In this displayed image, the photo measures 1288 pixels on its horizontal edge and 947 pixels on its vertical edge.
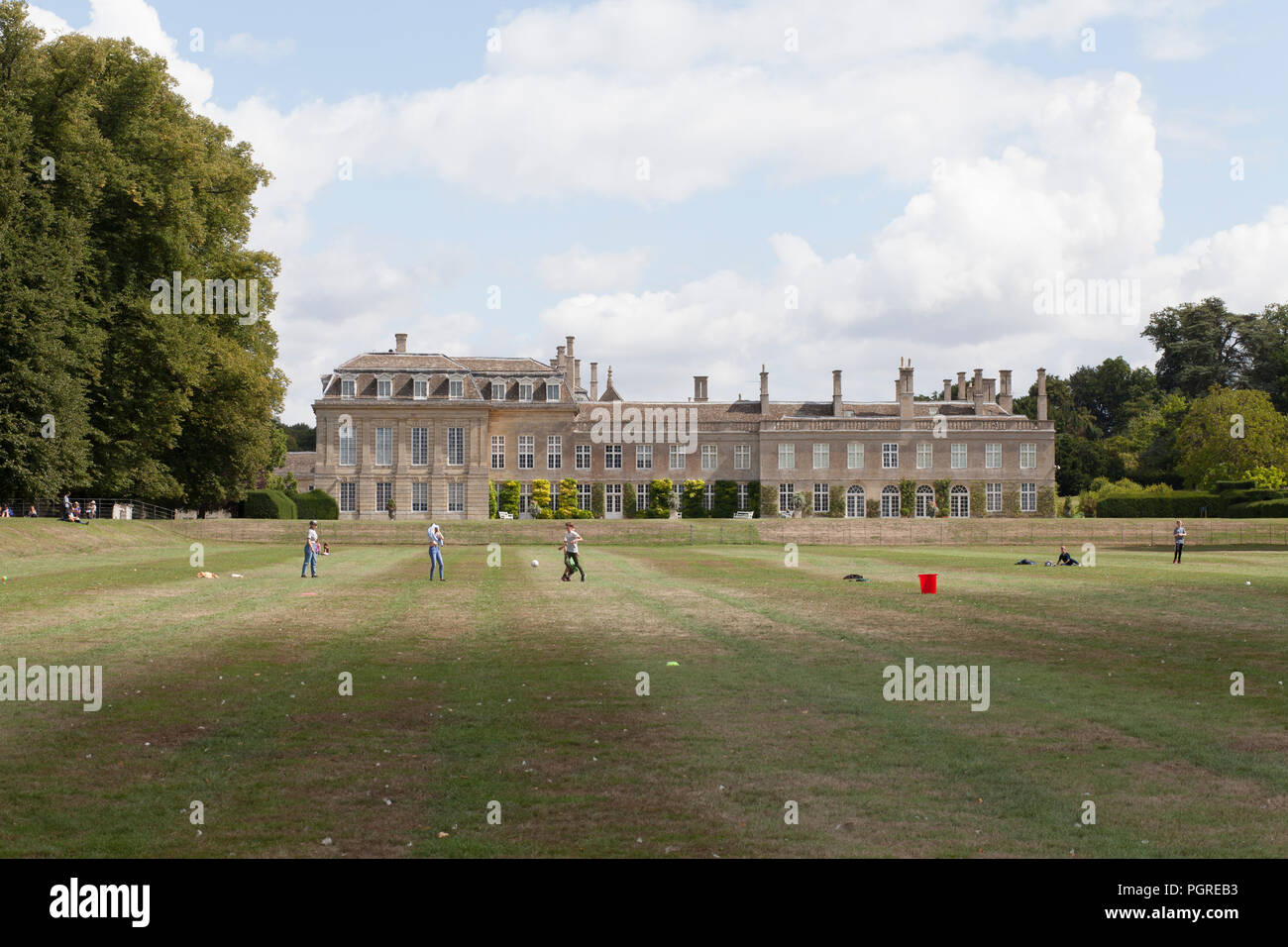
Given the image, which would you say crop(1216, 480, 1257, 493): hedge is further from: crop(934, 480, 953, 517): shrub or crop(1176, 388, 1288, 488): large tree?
crop(934, 480, 953, 517): shrub

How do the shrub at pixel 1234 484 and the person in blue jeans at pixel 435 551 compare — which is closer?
the person in blue jeans at pixel 435 551

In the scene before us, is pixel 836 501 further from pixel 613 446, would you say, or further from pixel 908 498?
pixel 613 446

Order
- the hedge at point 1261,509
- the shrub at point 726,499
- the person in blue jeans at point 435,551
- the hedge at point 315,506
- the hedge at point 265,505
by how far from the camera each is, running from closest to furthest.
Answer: the person in blue jeans at point 435,551 < the hedge at point 265,505 < the hedge at point 1261,509 < the hedge at point 315,506 < the shrub at point 726,499

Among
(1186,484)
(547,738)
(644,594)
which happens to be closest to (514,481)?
(1186,484)

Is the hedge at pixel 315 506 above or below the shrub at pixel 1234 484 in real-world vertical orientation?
below

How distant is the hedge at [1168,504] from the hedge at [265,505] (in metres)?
52.8

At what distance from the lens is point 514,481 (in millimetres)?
82250

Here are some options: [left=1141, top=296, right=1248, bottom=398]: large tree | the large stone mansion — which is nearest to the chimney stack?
the large stone mansion

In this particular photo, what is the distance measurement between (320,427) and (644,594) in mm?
61135

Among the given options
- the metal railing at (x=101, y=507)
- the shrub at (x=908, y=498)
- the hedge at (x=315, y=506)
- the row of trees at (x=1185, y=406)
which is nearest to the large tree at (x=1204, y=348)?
the row of trees at (x=1185, y=406)

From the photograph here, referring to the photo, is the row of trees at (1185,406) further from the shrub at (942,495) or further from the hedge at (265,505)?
the hedge at (265,505)

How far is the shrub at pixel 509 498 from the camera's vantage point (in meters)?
81.8

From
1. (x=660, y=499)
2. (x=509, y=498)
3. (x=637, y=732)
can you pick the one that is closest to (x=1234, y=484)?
(x=660, y=499)

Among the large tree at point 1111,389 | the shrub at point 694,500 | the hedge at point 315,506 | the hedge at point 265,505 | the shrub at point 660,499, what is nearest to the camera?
the hedge at point 265,505
